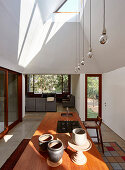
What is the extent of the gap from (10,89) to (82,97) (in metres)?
2.89

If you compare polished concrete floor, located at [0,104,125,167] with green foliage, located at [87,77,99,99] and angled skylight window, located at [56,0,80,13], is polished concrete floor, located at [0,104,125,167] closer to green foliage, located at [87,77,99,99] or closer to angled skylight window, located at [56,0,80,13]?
green foliage, located at [87,77,99,99]

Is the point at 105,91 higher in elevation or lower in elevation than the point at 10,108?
higher

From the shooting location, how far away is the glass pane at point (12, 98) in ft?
10.6

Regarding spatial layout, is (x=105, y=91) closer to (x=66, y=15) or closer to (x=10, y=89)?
(x=66, y=15)

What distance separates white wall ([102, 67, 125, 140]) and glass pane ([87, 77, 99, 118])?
0.36 metres

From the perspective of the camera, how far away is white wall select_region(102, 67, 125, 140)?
2625 mm

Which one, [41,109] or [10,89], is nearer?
[10,89]

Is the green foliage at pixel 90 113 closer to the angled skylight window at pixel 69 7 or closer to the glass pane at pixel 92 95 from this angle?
the glass pane at pixel 92 95

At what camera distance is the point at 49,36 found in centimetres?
310

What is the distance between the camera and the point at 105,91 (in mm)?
3650

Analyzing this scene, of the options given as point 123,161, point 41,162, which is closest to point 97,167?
point 41,162

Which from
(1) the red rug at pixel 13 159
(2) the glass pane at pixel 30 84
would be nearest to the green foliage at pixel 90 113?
(1) the red rug at pixel 13 159

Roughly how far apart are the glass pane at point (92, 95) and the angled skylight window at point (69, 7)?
8.39ft

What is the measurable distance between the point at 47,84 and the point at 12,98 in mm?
5070
